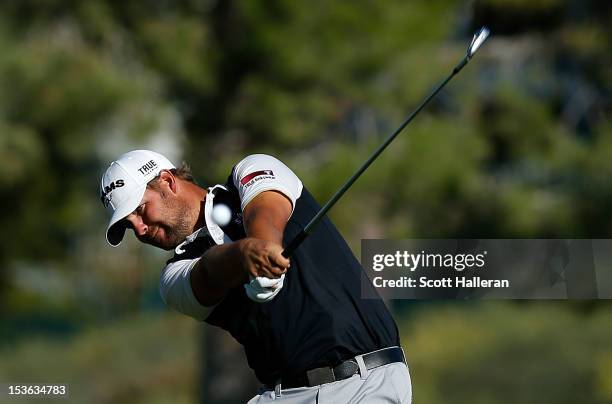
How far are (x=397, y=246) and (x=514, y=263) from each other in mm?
844

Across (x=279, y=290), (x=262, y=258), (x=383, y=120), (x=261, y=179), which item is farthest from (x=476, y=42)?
(x=383, y=120)

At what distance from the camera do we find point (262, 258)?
323 cm

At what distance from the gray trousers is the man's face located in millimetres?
598

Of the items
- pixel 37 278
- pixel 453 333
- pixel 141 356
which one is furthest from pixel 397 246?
pixel 37 278

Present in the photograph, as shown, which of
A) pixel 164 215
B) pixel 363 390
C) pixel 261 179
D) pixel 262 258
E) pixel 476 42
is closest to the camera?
pixel 262 258

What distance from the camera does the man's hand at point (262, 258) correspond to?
10.6ft

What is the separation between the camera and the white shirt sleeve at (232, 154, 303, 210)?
11.6 feet

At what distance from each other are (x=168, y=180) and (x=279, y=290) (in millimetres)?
553

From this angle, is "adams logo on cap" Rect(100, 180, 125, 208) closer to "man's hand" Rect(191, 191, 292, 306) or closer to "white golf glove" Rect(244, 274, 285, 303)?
"man's hand" Rect(191, 191, 292, 306)

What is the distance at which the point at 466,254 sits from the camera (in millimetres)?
8312

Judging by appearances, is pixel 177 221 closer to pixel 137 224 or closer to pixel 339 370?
pixel 137 224

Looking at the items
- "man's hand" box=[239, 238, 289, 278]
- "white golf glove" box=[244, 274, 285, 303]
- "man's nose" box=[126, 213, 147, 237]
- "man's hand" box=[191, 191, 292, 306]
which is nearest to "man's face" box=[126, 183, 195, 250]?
"man's nose" box=[126, 213, 147, 237]

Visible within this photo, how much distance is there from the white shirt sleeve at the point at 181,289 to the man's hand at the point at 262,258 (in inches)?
17.8

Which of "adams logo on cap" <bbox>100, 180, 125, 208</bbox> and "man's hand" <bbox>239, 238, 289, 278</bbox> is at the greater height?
"adams logo on cap" <bbox>100, 180, 125, 208</bbox>
